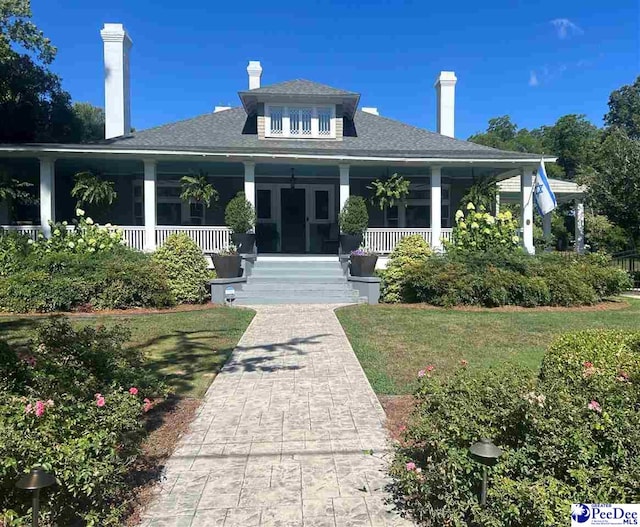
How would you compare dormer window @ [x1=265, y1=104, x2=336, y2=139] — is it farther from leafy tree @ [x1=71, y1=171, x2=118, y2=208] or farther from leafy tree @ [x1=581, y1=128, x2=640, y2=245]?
leafy tree @ [x1=581, y1=128, x2=640, y2=245]

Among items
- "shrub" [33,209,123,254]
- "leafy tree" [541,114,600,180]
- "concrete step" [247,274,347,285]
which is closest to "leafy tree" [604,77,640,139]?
"leafy tree" [541,114,600,180]

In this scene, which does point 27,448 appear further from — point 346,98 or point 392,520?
point 346,98

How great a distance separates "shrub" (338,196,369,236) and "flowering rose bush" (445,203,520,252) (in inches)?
96.8

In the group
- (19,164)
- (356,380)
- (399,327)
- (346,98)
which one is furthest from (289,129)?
(356,380)

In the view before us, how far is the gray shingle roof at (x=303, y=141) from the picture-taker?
14.0 metres

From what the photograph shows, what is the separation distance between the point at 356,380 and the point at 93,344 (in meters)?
2.82

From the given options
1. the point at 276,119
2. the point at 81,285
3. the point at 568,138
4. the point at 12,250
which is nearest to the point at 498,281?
the point at 81,285

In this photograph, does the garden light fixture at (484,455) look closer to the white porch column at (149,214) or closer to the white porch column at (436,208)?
the white porch column at (436,208)

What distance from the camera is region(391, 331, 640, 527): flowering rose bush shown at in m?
2.35

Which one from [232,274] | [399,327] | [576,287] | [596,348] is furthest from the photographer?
[232,274]

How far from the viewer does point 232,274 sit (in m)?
12.2

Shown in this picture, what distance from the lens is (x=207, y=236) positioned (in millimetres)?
14008

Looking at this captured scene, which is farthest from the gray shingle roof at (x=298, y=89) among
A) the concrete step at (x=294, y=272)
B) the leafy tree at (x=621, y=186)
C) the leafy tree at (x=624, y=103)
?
the leafy tree at (x=624, y=103)

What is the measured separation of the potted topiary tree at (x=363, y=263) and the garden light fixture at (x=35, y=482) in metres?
10.2
